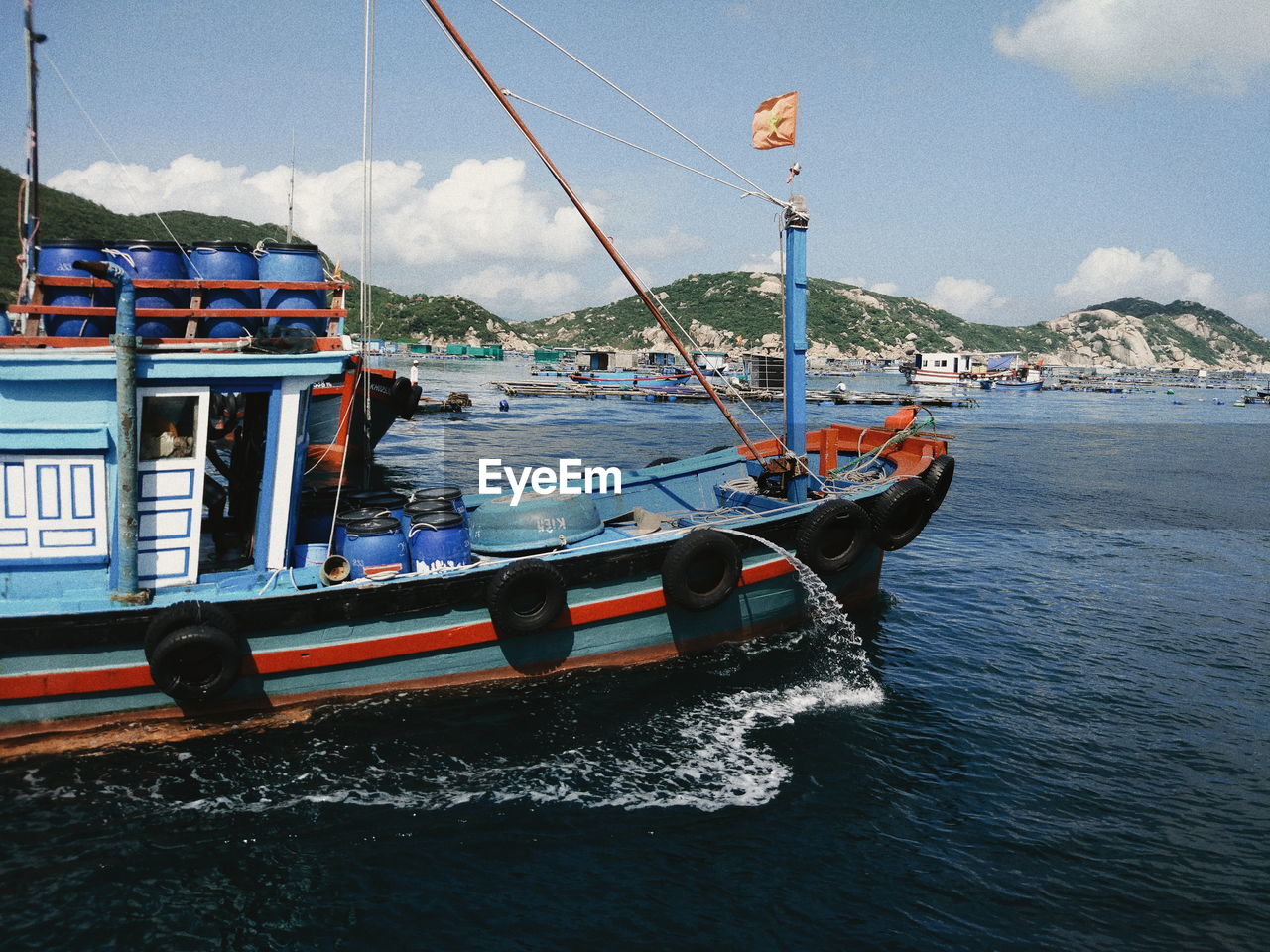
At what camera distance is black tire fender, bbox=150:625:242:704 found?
25.2 ft

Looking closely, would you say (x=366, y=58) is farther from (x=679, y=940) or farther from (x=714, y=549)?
(x=679, y=940)

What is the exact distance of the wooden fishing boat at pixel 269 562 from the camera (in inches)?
305

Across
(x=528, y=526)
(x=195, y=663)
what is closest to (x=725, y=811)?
(x=528, y=526)

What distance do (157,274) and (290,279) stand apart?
4.64 feet

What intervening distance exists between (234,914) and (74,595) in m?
3.99

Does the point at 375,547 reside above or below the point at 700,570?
above

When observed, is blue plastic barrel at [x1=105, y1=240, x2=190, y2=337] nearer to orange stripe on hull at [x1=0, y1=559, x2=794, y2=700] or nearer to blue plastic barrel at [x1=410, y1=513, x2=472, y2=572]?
blue plastic barrel at [x1=410, y1=513, x2=472, y2=572]

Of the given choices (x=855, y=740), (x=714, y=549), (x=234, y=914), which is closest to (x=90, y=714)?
(x=234, y=914)

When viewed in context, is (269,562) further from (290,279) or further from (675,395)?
(675,395)

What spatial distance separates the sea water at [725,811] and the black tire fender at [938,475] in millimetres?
2596

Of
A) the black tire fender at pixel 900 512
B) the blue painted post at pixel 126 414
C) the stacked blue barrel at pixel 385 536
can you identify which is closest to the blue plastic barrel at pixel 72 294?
the blue painted post at pixel 126 414

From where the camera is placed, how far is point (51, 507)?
7844 mm

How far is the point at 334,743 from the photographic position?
27.7 feet

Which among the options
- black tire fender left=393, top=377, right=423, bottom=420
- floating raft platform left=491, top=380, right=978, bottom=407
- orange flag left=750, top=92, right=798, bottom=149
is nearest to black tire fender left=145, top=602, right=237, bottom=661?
orange flag left=750, top=92, right=798, bottom=149
